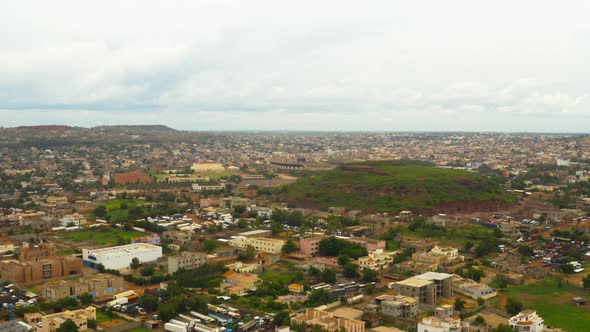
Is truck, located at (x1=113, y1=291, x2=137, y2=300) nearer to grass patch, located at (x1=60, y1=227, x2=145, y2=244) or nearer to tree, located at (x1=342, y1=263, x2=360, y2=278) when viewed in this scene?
tree, located at (x1=342, y1=263, x2=360, y2=278)

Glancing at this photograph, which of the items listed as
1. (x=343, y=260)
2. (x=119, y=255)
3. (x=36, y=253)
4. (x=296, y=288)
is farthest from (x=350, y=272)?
(x=36, y=253)

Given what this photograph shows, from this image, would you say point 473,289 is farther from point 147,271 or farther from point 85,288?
point 85,288

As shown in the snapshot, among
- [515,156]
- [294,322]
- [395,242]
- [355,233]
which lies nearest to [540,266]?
[395,242]

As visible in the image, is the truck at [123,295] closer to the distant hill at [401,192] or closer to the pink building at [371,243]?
the pink building at [371,243]

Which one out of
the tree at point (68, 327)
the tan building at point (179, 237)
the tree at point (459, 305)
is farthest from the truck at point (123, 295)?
the tree at point (459, 305)

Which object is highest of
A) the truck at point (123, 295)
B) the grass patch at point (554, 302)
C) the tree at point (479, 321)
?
the tree at point (479, 321)

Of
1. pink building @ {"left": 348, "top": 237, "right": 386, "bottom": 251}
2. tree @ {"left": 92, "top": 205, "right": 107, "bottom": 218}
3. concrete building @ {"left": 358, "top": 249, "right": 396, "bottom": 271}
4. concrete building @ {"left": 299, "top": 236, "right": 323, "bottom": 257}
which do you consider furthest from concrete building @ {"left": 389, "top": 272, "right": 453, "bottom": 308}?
tree @ {"left": 92, "top": 205, "right": 107, "bottom": 218}
